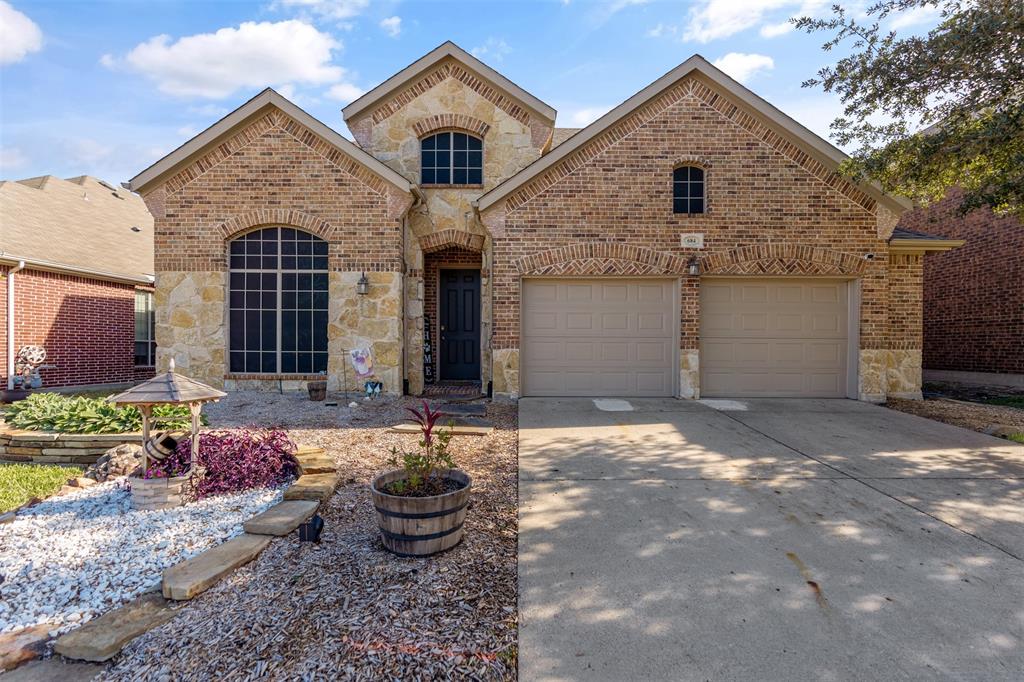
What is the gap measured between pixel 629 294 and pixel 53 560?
860 centimetres

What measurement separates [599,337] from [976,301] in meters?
10.9

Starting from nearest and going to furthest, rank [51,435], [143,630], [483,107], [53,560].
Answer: [143,630] → [53,560] → [51,435] → [483,107]

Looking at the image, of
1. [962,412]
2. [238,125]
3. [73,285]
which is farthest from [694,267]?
[73,285]

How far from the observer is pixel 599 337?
9.85m

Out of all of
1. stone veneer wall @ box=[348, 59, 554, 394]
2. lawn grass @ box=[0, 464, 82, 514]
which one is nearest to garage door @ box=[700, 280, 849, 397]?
stone veneer wall @ box=[348, 59, 554, 394]

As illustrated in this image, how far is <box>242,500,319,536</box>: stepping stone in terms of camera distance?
12.0ft

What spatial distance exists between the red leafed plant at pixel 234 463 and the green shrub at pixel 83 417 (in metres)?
1.26

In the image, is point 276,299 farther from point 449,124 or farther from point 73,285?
point 73,285

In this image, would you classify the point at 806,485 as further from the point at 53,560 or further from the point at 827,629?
the point at 53,560

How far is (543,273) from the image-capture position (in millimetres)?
9672

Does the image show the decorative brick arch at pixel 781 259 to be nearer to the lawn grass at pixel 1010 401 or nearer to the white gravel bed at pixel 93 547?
the lawn grass at pixel 1010 401

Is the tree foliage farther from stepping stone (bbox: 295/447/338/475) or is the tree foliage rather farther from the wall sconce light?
stepping stone (bbox: 295/447/338/475)

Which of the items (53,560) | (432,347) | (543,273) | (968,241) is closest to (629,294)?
(543,273)

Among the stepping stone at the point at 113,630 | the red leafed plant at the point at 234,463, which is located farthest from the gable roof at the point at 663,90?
the stepping stone at the point at 113,630
